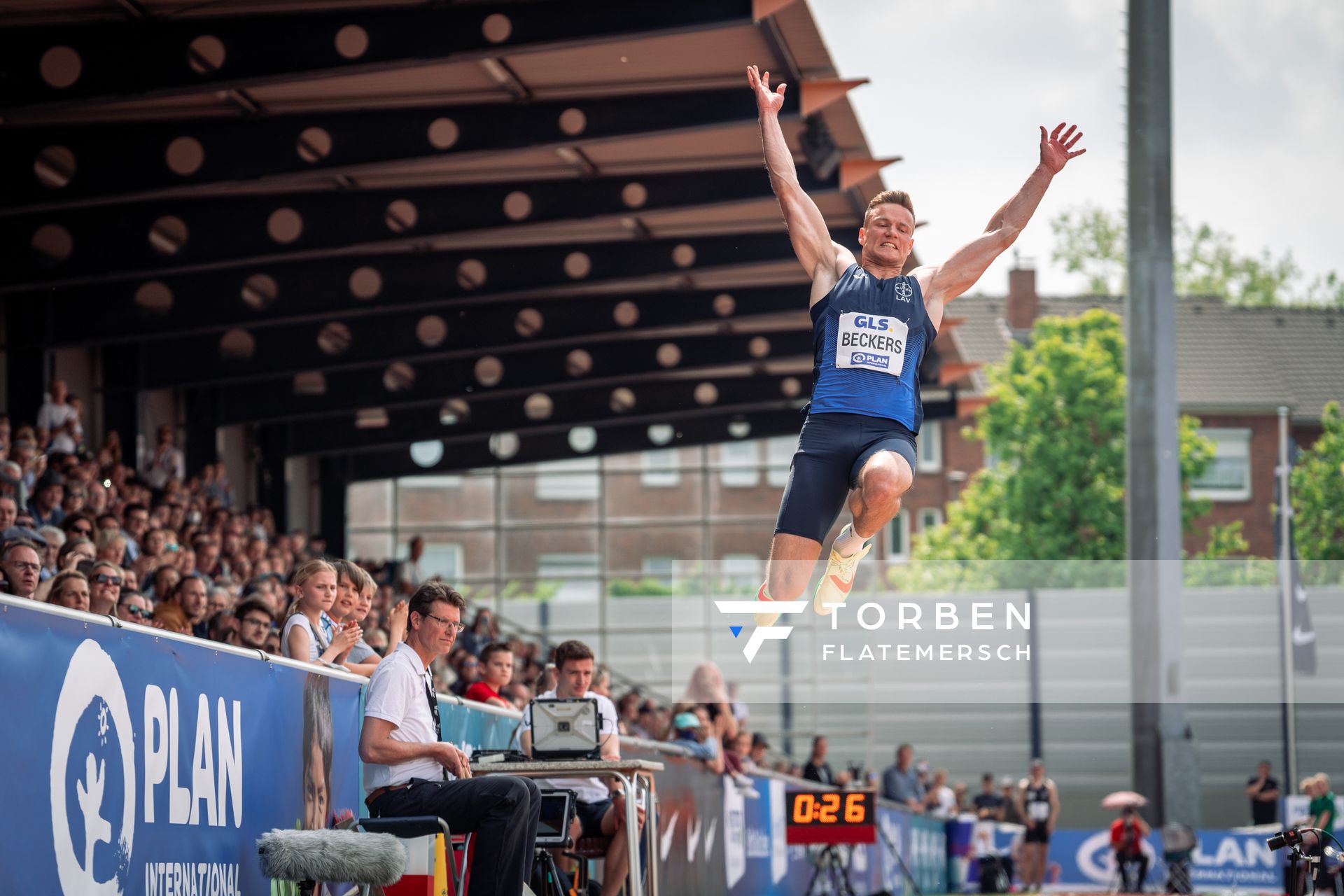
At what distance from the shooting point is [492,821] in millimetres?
7730

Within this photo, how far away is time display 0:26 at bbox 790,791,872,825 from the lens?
669 inches

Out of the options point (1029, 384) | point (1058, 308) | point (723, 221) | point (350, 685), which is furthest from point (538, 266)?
point (1058, 308)

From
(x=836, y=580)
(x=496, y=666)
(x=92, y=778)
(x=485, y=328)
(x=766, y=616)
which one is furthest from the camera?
(x=485, y=328)

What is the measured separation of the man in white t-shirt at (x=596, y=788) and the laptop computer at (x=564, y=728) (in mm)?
618

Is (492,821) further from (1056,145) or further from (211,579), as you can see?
(211,579)

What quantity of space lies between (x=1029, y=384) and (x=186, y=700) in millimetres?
44183

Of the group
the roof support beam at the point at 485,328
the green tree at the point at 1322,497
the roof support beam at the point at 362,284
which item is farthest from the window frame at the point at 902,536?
the roof support beam at the point at 362,284

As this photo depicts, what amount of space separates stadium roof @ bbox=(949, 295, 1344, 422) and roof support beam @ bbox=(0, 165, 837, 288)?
37.5 meters

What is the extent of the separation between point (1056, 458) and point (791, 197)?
42.4 meters

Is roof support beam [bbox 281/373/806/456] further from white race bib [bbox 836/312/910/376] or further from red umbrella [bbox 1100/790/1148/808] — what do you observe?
white race bib [bbox 836/312/910/376]

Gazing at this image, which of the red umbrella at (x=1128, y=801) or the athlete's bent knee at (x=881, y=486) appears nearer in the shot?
the athlete's bent knee at (x=881, y=486)

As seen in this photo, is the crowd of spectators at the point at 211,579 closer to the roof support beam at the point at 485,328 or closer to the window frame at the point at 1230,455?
the roof support beam at the point at 485,328

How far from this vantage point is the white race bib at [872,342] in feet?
25.5

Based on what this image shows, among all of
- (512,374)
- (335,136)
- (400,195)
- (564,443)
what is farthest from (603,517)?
(335,136)
